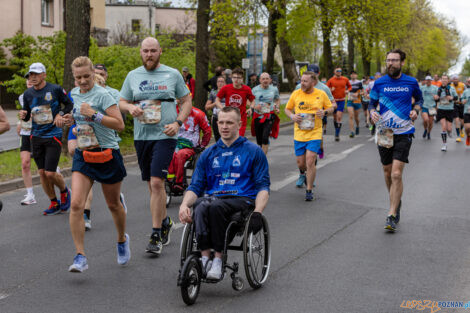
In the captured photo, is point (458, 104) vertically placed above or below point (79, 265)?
above

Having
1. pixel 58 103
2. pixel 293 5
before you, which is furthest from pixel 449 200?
pixel 293 5

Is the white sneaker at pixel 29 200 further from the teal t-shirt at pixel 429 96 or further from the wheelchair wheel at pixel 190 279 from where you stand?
the teal t-shirt at pixel 429 96

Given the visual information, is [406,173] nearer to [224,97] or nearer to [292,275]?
[224,97]

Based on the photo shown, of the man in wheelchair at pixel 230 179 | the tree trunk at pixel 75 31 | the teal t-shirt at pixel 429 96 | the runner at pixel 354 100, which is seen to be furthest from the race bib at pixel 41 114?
the teal t-shirt at pixel 429 96

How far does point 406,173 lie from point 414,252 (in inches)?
245

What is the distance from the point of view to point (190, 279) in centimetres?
481

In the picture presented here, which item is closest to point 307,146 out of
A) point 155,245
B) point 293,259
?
point 293,259

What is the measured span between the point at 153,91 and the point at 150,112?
0.22 meters

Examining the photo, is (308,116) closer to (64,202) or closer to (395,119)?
(395,119)

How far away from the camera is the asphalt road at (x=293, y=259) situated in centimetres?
511

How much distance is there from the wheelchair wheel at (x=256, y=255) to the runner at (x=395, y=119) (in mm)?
2670

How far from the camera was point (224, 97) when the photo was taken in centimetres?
1239

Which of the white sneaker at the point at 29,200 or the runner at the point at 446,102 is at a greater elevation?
the runner at the point at 446,102

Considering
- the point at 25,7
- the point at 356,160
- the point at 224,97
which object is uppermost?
the point at 25,7
